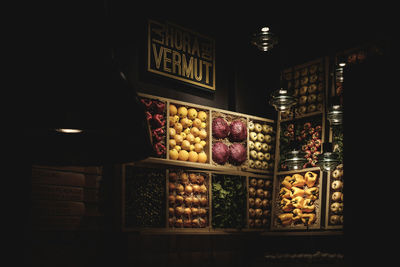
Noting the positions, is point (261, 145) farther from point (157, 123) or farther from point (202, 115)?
point (157, 123)

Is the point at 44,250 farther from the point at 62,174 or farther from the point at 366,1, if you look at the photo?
the point at 366,1

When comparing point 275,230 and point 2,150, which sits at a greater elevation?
point 2,150

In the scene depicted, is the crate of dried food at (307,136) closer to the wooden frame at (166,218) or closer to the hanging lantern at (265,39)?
the wooden frame at (166,218)

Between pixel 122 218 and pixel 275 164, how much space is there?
214 cm

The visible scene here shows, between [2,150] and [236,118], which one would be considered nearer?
[2,150]

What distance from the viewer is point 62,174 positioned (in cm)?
424

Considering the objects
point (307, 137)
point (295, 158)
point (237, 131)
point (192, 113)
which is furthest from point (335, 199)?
point (192, 113)

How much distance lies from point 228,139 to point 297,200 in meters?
1.03

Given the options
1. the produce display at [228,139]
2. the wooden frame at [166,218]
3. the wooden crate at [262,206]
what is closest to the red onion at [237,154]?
the produce display at [228,139]

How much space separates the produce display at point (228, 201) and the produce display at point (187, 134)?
1.24 ft

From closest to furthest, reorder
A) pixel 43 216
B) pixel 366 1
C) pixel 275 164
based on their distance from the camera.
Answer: pixel 43 216, pixel 366 1, pixel 275 164

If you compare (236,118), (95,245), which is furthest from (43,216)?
(236,118)

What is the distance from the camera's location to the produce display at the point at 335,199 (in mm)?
5117

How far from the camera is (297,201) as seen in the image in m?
5.42
